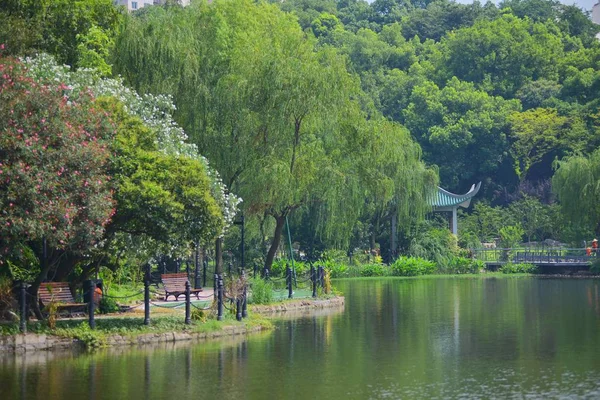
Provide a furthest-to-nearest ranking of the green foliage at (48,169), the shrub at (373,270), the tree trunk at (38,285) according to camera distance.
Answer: the shrub at (373,270)
the tree trunk at (38,285)
the green foliage at (48,169)

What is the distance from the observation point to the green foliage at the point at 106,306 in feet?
92.5

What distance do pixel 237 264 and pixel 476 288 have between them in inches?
430

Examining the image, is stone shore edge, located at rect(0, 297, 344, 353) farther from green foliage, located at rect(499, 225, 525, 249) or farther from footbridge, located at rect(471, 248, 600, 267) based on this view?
green foliage, located at rect(499, 225, 525, 249)

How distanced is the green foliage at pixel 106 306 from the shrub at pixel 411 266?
29382 mm

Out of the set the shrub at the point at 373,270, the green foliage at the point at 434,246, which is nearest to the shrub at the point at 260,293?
the shrub at the point at 373,270

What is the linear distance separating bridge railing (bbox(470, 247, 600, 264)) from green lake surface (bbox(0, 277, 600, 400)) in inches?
918

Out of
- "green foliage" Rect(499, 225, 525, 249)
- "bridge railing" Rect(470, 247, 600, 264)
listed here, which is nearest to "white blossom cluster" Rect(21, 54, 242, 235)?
Result: "bridge railing" Rect(470, 247, 600, 264)

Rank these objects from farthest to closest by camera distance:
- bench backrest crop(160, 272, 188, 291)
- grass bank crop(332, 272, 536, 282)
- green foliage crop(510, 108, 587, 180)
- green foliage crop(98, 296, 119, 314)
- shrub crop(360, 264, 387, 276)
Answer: green foliage crop(510, 108, 587, 180)
shrub crop(360, 264, 387, 276)
grass bank crop(332, 272, 536, 282)
bench backrest crop(160, 272, 188, 291)
green foliage crop(98, 296, 119, 314)

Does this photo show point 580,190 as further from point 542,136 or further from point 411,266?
point 542,136

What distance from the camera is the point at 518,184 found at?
258 ft

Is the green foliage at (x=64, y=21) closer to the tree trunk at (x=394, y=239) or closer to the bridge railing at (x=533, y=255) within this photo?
the tree trunk at (x=394, y=239)

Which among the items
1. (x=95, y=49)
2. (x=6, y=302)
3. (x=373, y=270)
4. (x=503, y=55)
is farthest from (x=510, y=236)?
(x=6, y=302)

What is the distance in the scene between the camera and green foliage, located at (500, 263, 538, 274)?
57.5 m

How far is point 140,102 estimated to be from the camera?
1219 inches
